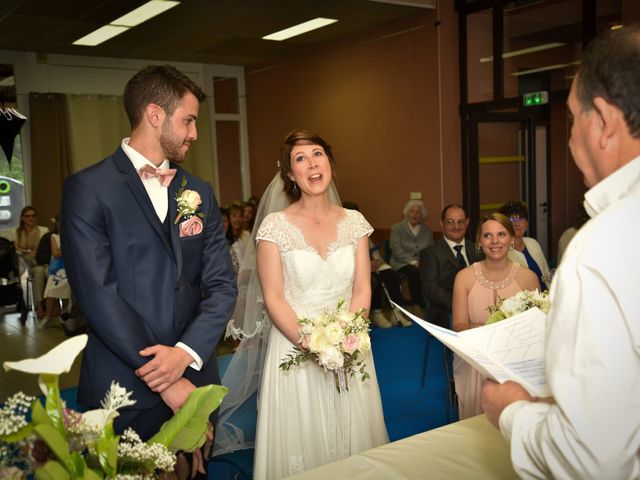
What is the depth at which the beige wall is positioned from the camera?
9312mm

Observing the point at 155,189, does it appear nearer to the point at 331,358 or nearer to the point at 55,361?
the point at 331,358

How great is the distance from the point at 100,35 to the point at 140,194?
8.69 m

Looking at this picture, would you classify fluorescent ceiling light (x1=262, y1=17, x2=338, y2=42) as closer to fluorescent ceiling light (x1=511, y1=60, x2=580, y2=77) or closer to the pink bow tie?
fluorescent ceiling light (x1=511, y1=60, x2=580, y2=77)

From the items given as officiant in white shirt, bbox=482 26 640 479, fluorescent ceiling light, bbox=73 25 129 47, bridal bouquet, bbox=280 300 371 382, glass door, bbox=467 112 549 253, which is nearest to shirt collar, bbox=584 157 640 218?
officiant in white shirt, bbox=482 26 640 479

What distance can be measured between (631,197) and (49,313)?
853 cm

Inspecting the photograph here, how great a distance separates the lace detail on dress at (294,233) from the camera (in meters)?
3.14

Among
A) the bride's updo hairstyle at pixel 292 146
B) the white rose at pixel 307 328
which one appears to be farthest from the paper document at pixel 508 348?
the bride's updo hairstyle at pixel 292 146

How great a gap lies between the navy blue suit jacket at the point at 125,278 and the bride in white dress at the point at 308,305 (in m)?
0.85

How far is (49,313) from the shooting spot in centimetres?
846

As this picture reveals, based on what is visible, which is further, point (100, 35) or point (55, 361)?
point (100, 35)

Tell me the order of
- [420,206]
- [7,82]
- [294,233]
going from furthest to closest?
[7,82] < [420,206] < [294,233]

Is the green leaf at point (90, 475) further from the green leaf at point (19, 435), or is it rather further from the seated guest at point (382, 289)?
the seated guest at point (382, 289)

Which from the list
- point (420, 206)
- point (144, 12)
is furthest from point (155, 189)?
point (144, 12)

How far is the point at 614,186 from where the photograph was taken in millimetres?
1107
